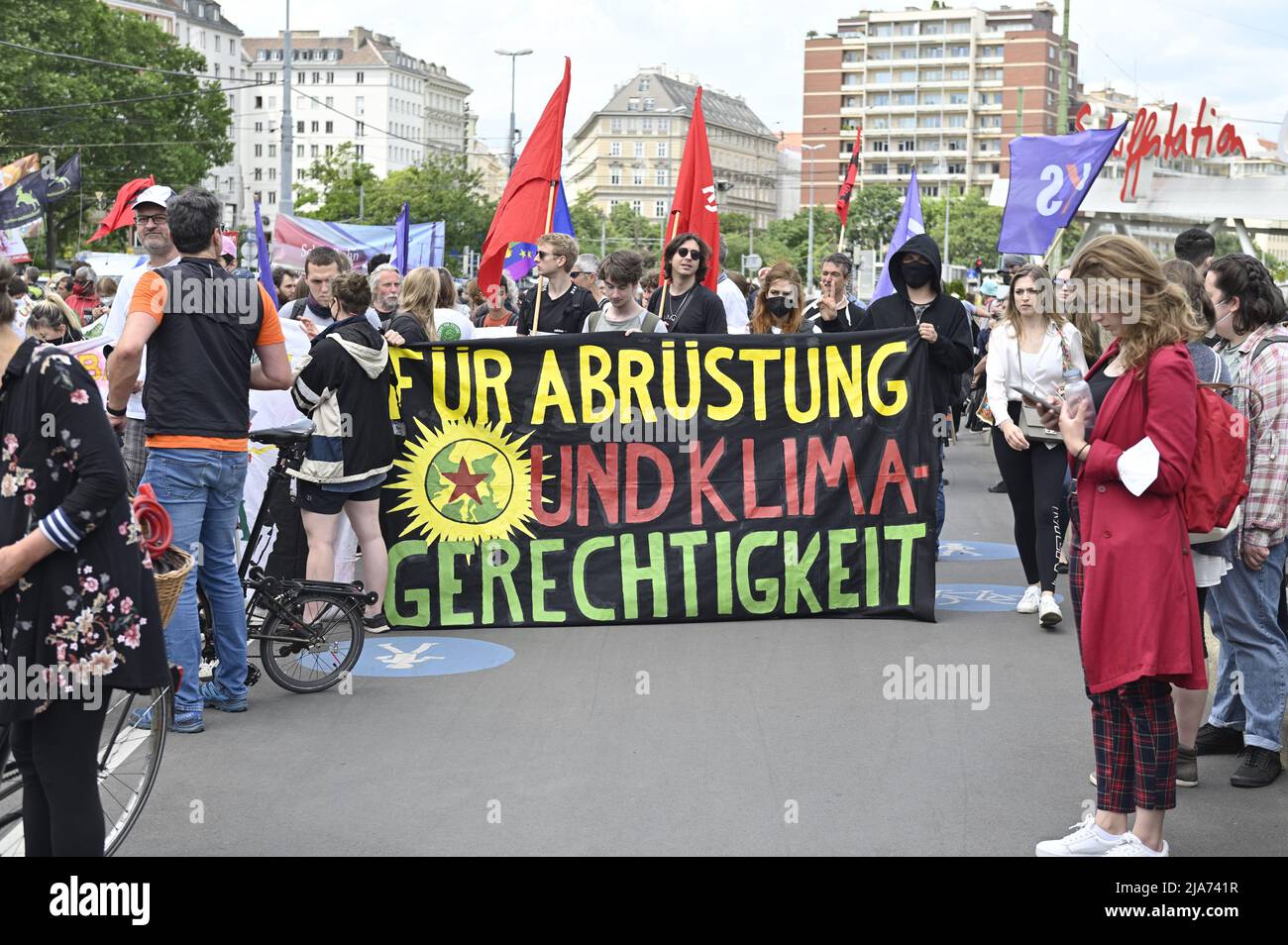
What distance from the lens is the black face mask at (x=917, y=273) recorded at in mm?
9297

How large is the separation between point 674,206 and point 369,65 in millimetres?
177966

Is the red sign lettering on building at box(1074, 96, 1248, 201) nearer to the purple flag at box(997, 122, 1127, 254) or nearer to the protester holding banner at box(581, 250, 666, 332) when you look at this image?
the purple flag at box(997, 122, 1127, 254)

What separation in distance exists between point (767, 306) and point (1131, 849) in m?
6.19

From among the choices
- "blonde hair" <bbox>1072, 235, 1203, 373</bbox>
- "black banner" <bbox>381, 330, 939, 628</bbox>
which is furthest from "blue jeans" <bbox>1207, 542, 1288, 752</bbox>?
"black banner" <bbox>381, 330, 939, 628</bbox>

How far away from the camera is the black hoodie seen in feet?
30.2

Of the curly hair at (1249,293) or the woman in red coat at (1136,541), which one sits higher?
the curly hair at (1249,293)

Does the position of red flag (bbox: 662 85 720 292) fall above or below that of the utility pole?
A: below

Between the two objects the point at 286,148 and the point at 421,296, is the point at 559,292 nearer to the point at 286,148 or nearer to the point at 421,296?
the point at 421,296

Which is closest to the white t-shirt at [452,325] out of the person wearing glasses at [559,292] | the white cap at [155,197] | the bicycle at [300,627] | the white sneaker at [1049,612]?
the person wearing glasses at [559,292]

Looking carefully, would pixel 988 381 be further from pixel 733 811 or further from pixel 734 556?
pixel 733 811

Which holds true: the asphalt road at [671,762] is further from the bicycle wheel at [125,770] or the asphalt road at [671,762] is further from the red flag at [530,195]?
the red flag at [530,195]

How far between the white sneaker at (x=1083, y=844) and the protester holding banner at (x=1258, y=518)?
3.94ft

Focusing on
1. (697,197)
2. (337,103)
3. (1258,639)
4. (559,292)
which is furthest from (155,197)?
(337,103)

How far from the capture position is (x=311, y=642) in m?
7.36
